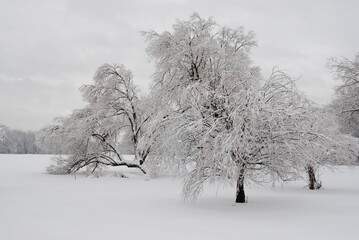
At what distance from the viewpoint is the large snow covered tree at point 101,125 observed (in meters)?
25.5

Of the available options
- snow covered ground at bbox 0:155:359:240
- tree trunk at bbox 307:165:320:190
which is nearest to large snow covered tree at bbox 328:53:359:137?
tree trunk at bbox 307:165:320:190

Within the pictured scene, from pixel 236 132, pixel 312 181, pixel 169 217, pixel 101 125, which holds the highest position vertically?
pixel 101 125

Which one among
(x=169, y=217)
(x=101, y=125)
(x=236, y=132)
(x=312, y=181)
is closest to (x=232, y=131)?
(x=236, y=132)

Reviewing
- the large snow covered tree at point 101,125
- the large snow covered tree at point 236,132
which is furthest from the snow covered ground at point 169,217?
the large snow covered tree at point 101,125

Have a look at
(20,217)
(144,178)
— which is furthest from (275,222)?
(144,178)

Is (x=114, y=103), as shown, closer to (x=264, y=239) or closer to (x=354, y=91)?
(x=354, y=91)

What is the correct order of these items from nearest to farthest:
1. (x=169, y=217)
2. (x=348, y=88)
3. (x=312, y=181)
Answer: (x=169, y=217)
(x=312, y=181)
(x=348, y=88)

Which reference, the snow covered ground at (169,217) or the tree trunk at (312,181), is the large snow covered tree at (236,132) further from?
the tree trunk at (312,181)

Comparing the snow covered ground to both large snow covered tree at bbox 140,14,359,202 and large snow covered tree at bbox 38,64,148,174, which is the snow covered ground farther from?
large snow covered tree at bbox 38,64,148,174

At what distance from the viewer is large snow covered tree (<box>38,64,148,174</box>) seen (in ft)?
83.6

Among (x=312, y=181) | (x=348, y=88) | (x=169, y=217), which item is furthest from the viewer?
(x=348, y=88)

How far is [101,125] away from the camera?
84.7 ft

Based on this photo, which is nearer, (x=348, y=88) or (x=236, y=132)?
(x=236, y=132)

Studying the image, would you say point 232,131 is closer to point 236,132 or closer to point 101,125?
point 236,132
